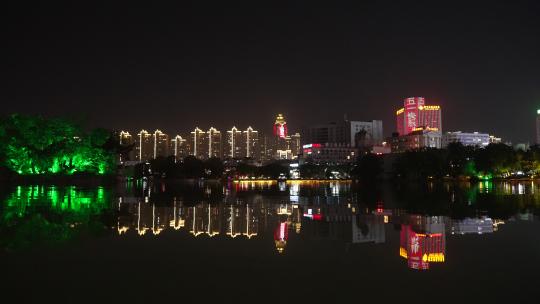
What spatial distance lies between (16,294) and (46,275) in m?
1.13

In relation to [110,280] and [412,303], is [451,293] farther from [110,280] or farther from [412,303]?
[110,280]

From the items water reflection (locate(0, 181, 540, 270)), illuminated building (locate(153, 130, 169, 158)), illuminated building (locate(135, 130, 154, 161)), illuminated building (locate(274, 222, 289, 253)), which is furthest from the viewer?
illuminated building (locate(153, 130, 169, 158))

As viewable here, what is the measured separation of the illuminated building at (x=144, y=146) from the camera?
19238 cm

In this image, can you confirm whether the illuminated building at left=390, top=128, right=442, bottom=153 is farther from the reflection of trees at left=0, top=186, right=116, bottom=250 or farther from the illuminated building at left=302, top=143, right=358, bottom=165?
the reflection of trees at left=0, top=186, right=116, bottom=250

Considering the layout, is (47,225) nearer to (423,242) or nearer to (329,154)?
(423,242)

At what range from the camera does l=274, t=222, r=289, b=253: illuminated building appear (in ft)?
35.3

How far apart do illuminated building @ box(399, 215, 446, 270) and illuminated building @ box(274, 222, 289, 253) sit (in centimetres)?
265

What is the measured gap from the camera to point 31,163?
170 ft

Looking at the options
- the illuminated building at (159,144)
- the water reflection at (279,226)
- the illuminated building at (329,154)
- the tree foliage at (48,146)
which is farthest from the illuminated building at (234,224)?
the illuminated building at (159,144)

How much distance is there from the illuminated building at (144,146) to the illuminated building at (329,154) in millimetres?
63659

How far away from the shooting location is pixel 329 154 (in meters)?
187

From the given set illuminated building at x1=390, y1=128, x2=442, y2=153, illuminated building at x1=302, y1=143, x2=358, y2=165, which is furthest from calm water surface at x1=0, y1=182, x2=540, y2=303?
illuminated building at x1=302, y1=143, x2=358, y2=165

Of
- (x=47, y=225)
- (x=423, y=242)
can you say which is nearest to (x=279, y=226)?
(x=423, y=242)

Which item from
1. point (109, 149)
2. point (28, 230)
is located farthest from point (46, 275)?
point (109, 149)
